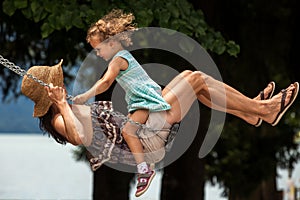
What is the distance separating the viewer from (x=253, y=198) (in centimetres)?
2142

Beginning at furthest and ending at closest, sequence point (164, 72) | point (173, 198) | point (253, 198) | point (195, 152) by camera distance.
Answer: point (253, 198) < point (173, 198) < point (195, 152) < point (164, 72)

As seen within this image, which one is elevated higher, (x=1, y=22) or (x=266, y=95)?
(x=1, y=22)

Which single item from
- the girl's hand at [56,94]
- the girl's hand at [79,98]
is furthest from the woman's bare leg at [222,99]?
the girl's hand at [56,94]

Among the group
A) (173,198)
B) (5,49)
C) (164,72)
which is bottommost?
(173,198)

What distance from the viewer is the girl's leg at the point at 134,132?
520 centimetres

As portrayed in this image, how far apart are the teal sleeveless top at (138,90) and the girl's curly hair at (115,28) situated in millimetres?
94

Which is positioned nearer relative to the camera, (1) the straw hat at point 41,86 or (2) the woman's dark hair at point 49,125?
(1) the straw hat at point 41,86

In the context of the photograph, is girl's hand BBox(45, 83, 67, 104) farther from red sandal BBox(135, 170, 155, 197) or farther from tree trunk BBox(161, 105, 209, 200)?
tree trunk BBox(161, 105, 209, 200)

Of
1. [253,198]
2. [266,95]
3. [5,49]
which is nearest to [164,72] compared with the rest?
[5,49]

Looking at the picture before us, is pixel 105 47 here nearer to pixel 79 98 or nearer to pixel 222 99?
pixel 79 98

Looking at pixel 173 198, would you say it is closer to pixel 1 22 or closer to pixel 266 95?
pixel 1 22

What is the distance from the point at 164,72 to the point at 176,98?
5339 millimetres

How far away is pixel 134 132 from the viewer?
17.1 feet

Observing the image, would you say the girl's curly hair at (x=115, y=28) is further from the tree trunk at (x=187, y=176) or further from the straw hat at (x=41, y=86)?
the tree trunk at (x=187, y=176)
